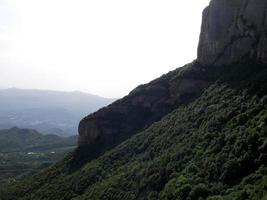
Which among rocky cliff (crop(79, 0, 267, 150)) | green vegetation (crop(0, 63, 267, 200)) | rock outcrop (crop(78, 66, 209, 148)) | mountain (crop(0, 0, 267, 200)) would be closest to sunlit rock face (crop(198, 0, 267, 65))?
rocky cliff (crop(79, 0, 267, 150))

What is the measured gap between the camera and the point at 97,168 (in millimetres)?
74812

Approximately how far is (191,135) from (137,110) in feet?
95.6

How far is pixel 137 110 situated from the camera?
87.3 m

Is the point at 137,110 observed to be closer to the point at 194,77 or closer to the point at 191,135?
the point at 194,77

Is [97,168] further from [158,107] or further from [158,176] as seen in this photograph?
[158,176]

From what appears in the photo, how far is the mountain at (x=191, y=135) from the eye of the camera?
144 ft

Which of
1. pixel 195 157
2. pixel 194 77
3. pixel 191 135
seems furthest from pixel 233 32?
pixel 195 157

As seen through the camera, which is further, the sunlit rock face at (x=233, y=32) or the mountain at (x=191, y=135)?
the sunlit rock face at (x=233, y=32)

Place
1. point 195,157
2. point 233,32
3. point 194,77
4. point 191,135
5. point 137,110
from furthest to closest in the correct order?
1. point 137,110
2. point 194,77
3. point 233,32
4. point 191,135
5. point 195,157

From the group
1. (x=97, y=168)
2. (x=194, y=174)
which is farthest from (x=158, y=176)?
(x=97, y=168)

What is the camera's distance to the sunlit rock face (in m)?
67.7

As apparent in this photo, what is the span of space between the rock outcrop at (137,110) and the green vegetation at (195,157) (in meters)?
3.25

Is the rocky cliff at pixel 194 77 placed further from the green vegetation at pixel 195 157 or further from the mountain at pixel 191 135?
the green vegetation at pixel 195 157

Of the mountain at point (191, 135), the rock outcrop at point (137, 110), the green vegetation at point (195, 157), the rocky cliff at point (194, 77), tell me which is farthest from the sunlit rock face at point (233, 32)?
the rock outcrop at point (137, 110)
